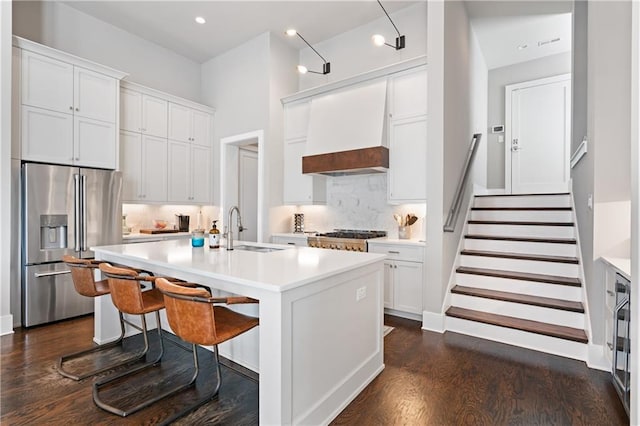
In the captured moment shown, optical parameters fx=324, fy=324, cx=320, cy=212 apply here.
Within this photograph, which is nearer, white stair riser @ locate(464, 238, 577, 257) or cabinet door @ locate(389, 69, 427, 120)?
white stair riser @ locate(464, 238, 577, 257)

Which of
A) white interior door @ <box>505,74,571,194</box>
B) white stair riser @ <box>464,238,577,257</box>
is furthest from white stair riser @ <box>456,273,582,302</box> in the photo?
white interior door @ <box>505,74,571,194</box>

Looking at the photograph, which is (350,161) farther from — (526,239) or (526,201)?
(526,201)

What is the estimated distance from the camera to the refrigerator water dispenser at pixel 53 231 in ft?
11.4

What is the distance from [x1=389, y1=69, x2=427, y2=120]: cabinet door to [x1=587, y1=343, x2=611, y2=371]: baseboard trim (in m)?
2.73

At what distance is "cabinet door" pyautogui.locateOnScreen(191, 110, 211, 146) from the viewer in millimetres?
5402

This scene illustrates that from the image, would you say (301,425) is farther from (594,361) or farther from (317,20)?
(317,20)

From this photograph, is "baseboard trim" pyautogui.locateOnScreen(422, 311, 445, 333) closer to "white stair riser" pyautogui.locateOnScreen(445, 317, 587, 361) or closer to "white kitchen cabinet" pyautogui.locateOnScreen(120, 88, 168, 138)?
"white stair riser" pyautogui.locateOnScreen(445, 317, 587, 361)

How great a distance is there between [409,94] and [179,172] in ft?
12.0

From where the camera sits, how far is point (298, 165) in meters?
4.95

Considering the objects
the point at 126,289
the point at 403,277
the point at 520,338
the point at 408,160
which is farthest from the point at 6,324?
the point at 520,338

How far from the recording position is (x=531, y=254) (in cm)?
369

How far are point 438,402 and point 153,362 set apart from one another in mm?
2131

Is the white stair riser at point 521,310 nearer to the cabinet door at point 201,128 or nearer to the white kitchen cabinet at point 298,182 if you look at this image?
the white kitchen cabinet at point 298,182

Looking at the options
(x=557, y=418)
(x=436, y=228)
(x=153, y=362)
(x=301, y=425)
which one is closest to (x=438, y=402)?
(x=557, y=418)
